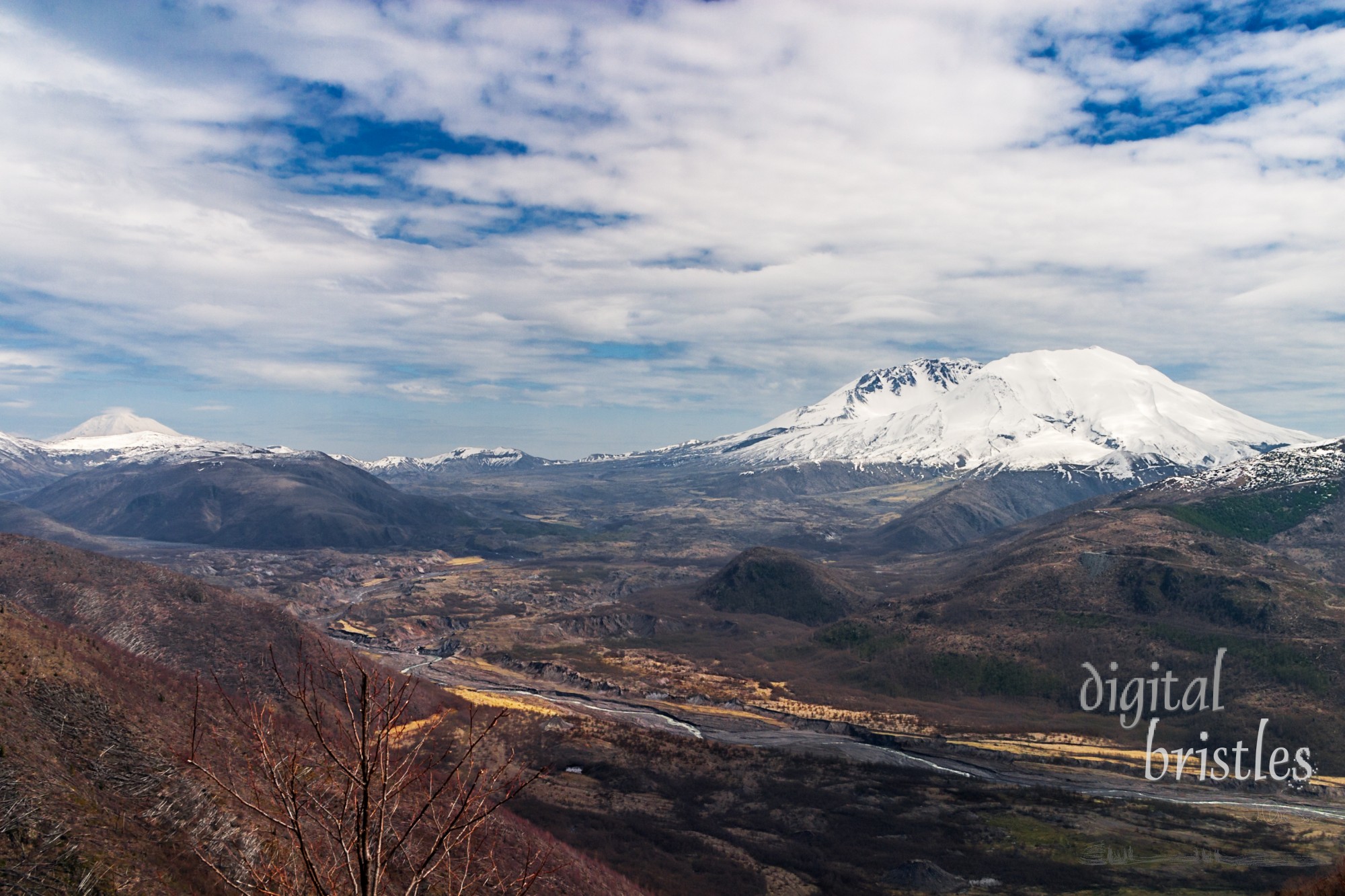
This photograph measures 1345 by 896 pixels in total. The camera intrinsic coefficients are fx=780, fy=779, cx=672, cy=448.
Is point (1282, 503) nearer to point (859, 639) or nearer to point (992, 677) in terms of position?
point (992, 677)

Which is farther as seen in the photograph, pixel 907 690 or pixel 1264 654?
pixel 907 690

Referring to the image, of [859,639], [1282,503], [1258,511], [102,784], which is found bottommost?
[102,784]

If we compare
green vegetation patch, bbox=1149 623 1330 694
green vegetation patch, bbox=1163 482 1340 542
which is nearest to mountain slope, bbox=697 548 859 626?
green vegetation patch, bbox=1149 623 1330 694

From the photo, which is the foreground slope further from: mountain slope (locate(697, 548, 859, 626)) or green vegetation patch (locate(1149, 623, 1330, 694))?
mountain slope (locate(697, 548, 859, 626))

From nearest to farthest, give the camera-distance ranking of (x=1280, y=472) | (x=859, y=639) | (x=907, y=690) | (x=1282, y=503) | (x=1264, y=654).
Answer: (x=1264, y=654), (x=907, y=690), (x=859, y=639), (x=1282, y=503), (x=1280, y=472)

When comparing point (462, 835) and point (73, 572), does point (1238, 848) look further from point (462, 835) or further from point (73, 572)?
point (73, 572)

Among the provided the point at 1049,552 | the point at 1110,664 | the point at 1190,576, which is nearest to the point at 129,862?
the point at 1110,664

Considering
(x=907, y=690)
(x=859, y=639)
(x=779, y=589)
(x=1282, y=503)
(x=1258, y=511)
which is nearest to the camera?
(x=907, y=690)

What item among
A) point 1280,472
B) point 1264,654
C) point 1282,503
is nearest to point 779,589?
point 1264,654
